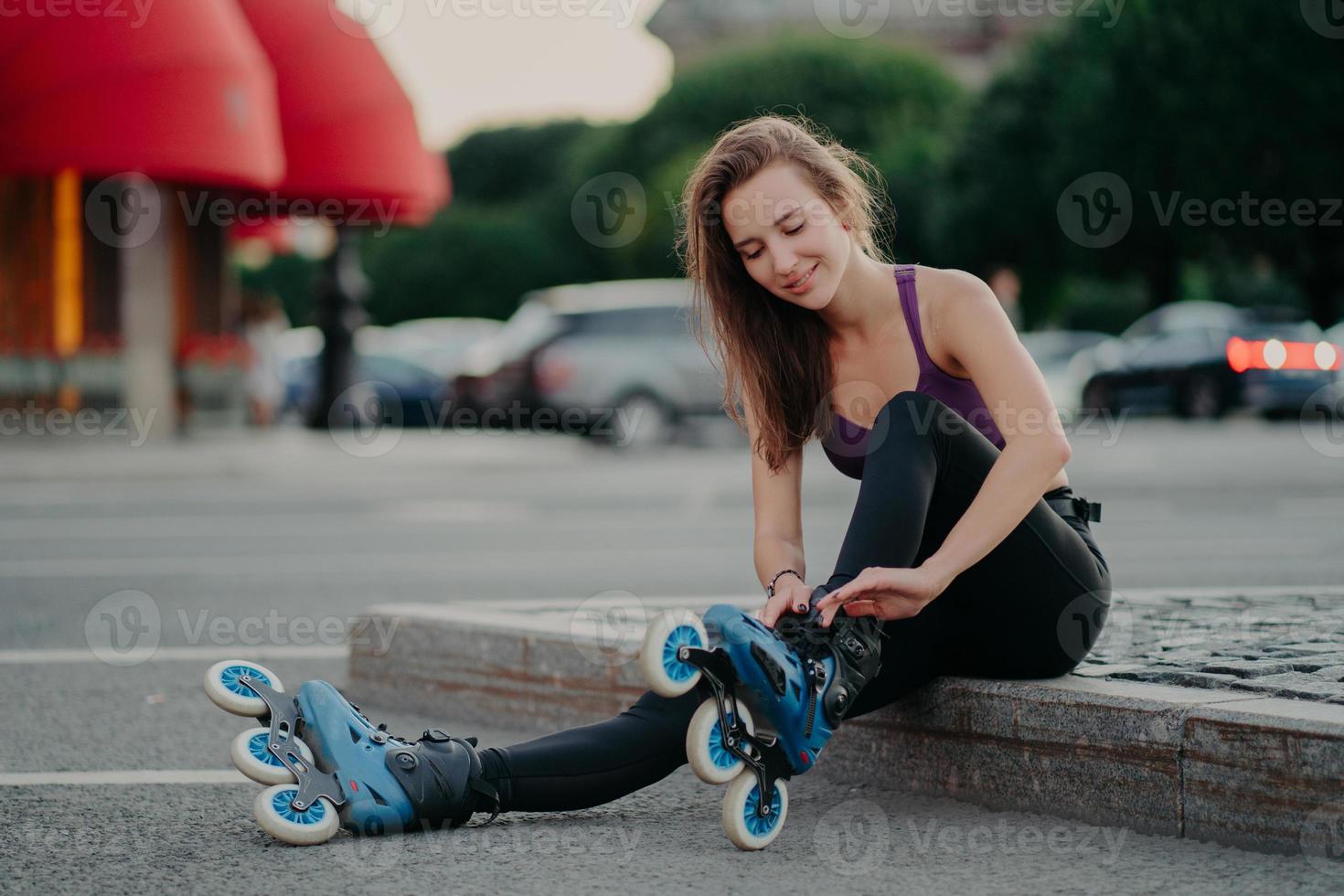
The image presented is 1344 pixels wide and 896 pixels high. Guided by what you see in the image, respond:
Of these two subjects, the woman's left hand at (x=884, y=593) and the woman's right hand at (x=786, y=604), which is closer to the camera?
the woman's left hand at (x=884, y=593)

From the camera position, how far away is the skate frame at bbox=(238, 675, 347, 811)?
315cm

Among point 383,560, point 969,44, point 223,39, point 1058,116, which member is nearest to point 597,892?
point 383,560

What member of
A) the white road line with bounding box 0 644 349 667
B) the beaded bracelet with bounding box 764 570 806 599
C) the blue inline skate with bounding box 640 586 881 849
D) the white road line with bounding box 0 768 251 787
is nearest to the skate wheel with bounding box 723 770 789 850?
the blue inline skate with bounding box 640 586 881 849

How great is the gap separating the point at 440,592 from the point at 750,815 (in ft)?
15.2

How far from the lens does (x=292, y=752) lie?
3.15m

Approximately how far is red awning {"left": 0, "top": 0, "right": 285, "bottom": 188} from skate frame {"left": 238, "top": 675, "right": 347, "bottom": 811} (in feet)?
42.2

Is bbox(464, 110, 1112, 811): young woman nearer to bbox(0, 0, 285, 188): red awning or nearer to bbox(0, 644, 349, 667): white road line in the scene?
bbox(0, 644, 349, 667): white road line

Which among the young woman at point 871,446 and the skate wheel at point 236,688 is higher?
the young woman at point 871,446

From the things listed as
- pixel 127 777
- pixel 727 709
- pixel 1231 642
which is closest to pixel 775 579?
pixel 727 709

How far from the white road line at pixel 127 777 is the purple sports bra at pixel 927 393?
5.28 ft

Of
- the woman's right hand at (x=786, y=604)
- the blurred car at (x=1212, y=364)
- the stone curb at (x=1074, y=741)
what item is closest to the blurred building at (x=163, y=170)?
the blurred car at (x=1212, y=364)

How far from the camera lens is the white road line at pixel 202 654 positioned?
573 cm

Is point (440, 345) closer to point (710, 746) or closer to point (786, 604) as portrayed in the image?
point (786, 604)

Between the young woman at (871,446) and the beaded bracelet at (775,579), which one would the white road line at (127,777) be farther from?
the beaded bracelet at (775,579)
